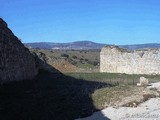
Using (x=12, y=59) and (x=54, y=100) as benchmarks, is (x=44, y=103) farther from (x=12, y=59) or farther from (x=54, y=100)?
(x=12, y=59)

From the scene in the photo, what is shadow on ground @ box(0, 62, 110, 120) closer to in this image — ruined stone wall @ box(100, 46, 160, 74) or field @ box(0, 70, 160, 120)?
field @ box(0, 70, 160, 120)

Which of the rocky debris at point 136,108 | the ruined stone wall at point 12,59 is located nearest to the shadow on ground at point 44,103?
the rocky debris at point 136,108

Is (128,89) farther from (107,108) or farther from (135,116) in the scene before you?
(135,116)

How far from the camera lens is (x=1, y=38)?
92.2ft

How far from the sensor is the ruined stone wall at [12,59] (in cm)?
2784

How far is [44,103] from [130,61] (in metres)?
26.8

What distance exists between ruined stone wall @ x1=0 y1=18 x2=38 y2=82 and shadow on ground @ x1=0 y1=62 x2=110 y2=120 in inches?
53.7

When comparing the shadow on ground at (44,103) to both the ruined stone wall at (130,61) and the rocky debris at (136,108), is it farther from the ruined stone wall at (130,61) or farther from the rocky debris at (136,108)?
the ruined stone wall at (130,61)

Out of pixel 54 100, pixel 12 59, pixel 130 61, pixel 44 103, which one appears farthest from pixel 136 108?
pixel 130 61

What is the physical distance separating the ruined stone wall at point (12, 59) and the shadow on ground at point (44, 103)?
1.36m

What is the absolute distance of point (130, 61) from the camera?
46938 millimetres

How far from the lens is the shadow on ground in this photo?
1836 centimetres

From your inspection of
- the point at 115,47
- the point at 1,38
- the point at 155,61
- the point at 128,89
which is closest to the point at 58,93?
the point at 128,89

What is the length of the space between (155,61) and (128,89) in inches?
755
